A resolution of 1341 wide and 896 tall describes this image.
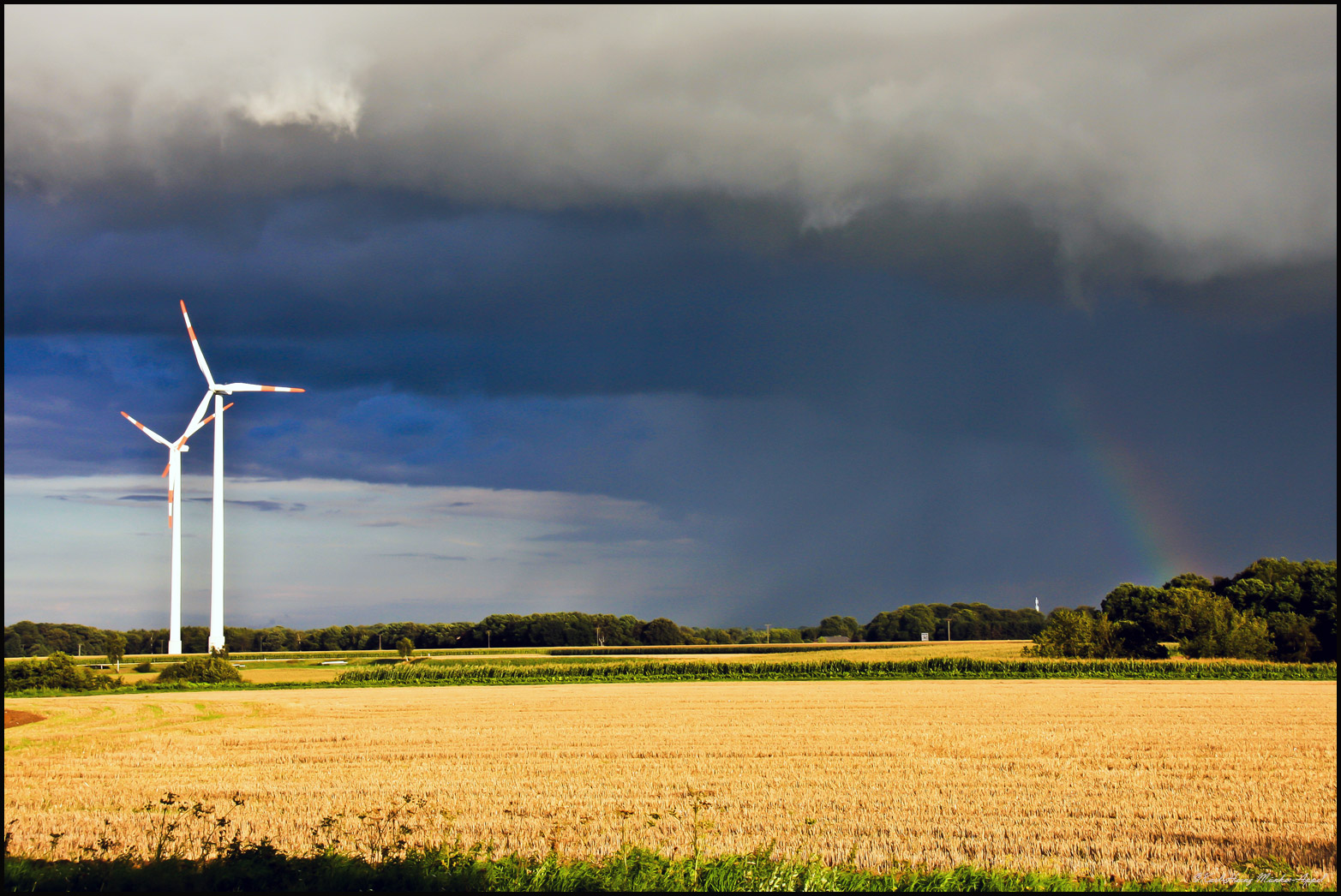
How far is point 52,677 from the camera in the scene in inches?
3004

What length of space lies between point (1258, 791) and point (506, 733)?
2742cm

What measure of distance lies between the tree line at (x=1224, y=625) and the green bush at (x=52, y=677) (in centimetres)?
9520

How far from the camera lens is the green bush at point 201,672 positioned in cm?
8569

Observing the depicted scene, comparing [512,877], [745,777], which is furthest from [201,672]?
[512,877]

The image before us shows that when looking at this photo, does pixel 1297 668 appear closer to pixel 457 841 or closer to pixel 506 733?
pixel 506 733

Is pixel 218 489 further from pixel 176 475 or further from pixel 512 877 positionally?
pixel 512 877

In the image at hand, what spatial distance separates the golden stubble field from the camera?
18109 millimetres

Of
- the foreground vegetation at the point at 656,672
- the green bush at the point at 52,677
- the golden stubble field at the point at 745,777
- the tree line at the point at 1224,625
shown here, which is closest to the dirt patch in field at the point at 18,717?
the golden stubble field at the point at 745,777

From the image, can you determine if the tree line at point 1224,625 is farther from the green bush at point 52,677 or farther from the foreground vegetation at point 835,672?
the green bush at point 52,677

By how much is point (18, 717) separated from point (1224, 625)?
367ft

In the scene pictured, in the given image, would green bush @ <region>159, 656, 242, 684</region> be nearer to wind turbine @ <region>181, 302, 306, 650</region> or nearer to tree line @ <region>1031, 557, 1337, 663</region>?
wind turbine @ <region>181, 302, 306, 650</region>

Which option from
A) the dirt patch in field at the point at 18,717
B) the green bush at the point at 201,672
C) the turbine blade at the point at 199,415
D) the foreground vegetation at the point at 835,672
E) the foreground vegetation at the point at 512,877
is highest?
the turbine blade at the point at 199,415

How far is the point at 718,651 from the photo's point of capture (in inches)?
7411

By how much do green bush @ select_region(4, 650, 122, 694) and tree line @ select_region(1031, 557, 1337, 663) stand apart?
3748 inches
